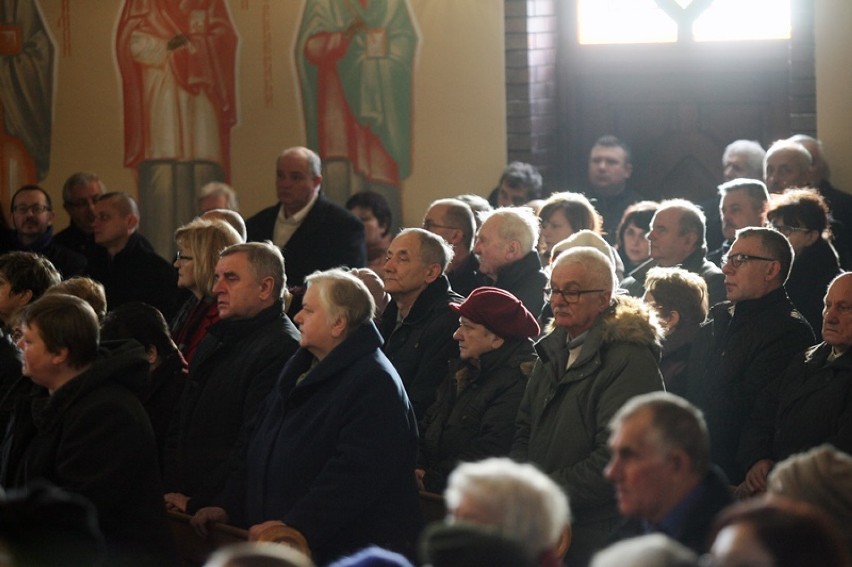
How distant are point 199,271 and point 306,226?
240 centimetres

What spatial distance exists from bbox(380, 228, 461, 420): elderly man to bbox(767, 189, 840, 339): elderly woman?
1.49m

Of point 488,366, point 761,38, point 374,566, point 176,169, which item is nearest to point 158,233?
point 176,169

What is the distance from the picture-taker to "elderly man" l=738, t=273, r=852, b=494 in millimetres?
4941

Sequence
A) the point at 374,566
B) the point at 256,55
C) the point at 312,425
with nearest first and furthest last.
A: the point at 374,566 → the point at 312,425 → the point at 256,55

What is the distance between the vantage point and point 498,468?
3.21 m

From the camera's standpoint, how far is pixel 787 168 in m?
7.89

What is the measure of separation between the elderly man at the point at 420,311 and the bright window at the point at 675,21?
4.12 meters

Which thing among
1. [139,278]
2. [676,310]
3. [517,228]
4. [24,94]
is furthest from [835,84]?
[24,94]

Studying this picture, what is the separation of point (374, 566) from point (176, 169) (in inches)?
303

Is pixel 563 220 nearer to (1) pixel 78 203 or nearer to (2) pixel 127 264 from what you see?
(2) pixel 127 264

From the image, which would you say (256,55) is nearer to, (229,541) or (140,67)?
(140,67)

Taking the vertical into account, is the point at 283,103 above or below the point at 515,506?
above

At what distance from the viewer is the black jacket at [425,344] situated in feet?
19.0

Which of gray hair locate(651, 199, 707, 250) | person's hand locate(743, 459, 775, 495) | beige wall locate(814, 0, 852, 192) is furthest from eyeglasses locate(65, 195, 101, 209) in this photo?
person's hand locate(743, 459, 775, 495)
